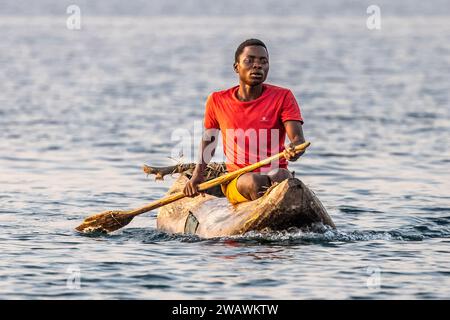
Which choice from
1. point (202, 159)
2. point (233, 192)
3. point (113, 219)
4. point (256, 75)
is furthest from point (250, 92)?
point (113, 219)

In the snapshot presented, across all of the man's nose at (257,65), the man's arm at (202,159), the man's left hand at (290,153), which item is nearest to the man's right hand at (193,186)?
the man's arm at (202,159)

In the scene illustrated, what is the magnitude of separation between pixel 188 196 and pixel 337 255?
1721 mm

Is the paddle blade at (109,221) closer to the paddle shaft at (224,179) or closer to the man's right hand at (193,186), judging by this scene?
the paddle shaft at (224,179)

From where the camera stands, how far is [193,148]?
69.8ft

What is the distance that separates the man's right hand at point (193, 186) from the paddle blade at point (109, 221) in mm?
938

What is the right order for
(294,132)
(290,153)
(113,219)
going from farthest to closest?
(113,219)
(294,132)
(290,153)

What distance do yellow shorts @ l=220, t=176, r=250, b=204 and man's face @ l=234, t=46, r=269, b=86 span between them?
98 centimetres

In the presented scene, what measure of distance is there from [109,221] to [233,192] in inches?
64.3

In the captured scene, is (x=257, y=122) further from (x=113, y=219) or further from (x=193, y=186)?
(x=113, y=219)

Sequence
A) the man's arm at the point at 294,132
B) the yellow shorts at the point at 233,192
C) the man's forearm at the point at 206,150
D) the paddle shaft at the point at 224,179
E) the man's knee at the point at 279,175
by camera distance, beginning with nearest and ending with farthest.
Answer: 1. the paddle shaft at the point at 224,179
2. the man's arm at the point at 294,132
3. the man's knee at the point at 279,175
4. the yellow shorts at the point at 233,192
5. the man's forearm at the point at 206,150

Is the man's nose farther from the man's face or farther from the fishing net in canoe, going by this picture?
the fishing net in canoe

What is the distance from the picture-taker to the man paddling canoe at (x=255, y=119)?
13.0 m

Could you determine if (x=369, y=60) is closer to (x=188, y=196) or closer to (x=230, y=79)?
(x=230, y=79)

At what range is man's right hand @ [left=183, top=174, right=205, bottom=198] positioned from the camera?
13.6 metres
